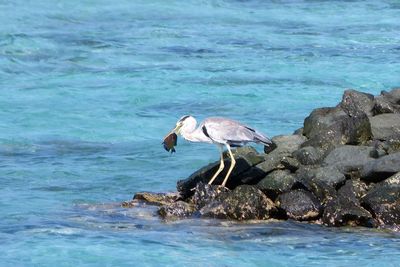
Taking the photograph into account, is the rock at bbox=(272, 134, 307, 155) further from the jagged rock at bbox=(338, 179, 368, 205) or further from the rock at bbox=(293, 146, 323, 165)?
the jagged rock at bbox=(338, 179, 368, 205)

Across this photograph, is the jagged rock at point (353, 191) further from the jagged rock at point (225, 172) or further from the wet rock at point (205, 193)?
the wet rock at point (205, 193)

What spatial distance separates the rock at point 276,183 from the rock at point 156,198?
108 centimetres

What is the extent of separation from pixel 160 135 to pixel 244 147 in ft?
17.7

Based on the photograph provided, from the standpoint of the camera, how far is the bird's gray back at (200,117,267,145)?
10906mm

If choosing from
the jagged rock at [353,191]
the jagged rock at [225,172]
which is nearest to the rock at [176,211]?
the jagged rock at [225,172]

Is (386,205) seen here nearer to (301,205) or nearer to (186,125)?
(301,205)

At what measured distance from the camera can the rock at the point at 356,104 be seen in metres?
12.3

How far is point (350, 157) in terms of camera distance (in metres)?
11.0

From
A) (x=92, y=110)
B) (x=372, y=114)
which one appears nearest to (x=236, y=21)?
(x=92, y=110)

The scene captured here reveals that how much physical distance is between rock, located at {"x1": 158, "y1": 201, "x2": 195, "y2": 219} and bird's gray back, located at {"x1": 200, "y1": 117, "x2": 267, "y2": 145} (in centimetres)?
69

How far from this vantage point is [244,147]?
11680mm

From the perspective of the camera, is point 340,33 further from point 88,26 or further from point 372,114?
point 372,114

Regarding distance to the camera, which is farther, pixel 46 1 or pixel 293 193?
pixel 46 1

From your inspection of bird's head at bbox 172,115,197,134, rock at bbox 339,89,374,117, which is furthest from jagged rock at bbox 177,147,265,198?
rock at bbox 339,89,374,117
